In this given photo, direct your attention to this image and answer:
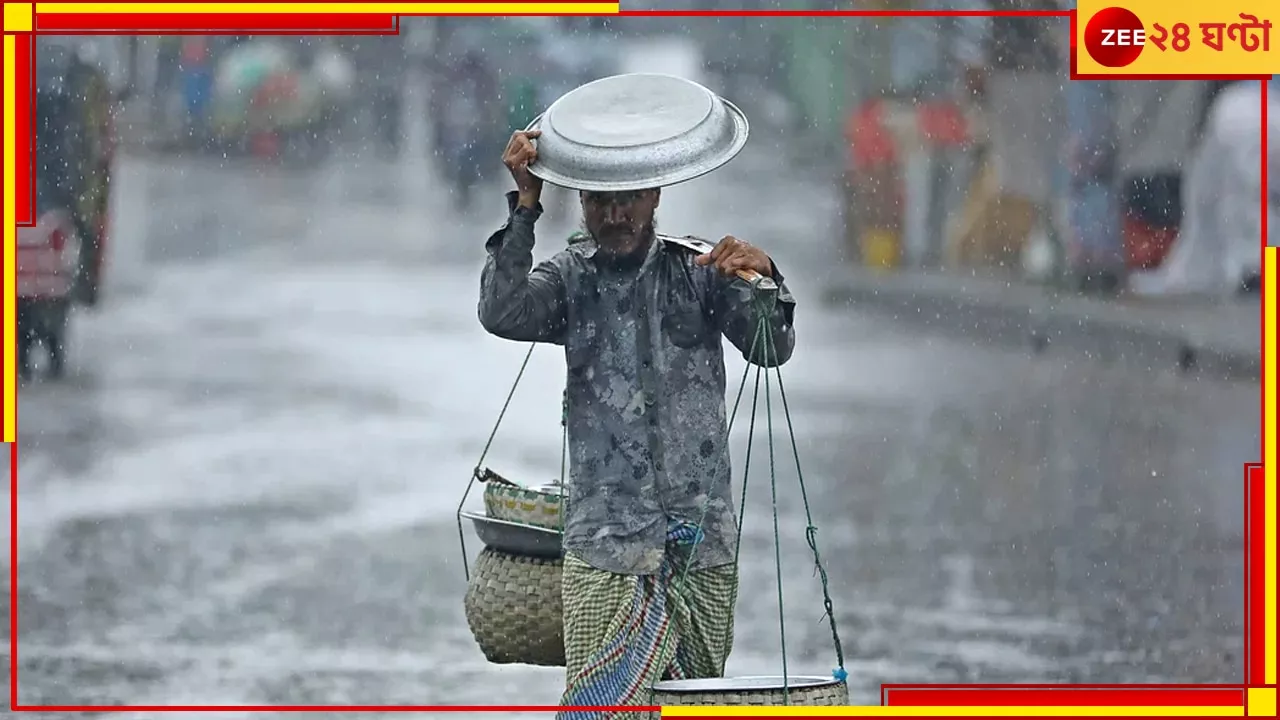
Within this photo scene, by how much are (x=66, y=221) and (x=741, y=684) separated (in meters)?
11.4

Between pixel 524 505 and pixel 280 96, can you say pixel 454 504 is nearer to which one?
pixel 524 505

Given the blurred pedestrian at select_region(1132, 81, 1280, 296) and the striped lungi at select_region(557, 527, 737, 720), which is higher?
the striped lungi at select_region(557, 527, 737, 720)

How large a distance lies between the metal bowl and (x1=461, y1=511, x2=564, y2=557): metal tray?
2.55 ft

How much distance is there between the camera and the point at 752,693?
12.5 feet

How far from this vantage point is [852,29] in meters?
26.9

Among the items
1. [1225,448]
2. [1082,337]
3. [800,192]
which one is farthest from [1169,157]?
[800,192]

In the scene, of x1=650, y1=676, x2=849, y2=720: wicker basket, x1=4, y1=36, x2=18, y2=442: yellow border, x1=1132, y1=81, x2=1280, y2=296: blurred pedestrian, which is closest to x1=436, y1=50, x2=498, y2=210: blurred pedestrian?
x1=1132, y1=81, x2=1280, y2=296: blurred pedestrian

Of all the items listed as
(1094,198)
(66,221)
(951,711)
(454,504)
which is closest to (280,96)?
(1094,198)

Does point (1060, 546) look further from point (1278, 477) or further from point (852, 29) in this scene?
point (852, 29)

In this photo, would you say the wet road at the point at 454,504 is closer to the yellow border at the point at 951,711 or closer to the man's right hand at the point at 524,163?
the yellow border at the point at 951,711

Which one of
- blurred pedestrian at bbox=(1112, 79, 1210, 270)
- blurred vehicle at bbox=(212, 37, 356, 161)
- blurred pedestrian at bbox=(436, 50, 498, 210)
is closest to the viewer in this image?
blurred pedestrian at bbox=(1112, 79, 1210, 270)

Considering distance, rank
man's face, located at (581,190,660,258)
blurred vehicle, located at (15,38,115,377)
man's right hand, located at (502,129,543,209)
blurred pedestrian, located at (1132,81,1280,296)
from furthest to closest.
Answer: blurred pedestrian, located at (1132,81,1280,296)
blurred vehicle, located at (15,38,115,377)
man's face, located at (581,190,660,258)
man's right hand, located at (502,129,543,209)

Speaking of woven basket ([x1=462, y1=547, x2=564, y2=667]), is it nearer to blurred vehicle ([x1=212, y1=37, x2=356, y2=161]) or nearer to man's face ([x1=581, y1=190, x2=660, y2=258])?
man's face ([x1=581, y1=190, x2=660, y2=258])

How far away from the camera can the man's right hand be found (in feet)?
12.8
